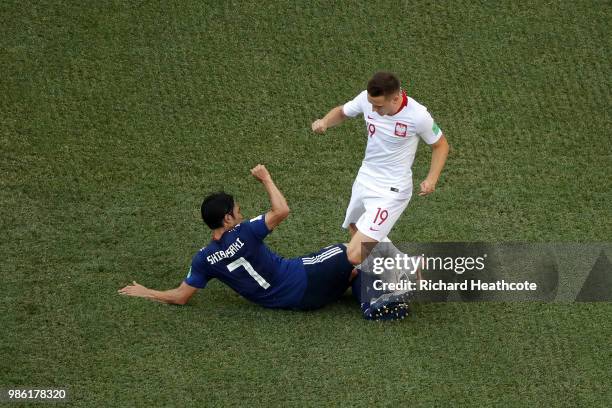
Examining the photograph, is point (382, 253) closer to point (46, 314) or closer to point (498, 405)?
point (498, 405)

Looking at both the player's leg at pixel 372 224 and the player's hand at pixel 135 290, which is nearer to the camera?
the player's leg at pixel 372 224

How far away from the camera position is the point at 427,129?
695cm

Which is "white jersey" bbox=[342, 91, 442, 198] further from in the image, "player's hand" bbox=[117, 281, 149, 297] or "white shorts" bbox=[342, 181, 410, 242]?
"player's hand" bbox=[117, 281, 149, 297]

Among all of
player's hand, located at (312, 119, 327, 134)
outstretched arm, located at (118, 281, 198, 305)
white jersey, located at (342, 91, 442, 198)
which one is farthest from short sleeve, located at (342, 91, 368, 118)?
outstretched arm, located at (118, 281, 198, 305)

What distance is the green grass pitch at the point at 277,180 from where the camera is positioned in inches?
258

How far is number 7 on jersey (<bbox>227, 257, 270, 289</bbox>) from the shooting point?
6.95 m

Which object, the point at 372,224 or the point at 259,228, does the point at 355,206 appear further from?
the point at 259,228

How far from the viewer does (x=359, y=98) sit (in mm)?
7207

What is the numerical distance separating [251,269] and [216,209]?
509 millimetres

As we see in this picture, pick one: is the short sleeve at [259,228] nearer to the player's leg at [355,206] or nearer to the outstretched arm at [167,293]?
the outstretched arm at [167,293]

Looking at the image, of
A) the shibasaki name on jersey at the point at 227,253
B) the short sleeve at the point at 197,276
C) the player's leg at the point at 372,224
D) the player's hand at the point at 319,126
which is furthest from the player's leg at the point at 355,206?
the short sleeve at the point at 197,276

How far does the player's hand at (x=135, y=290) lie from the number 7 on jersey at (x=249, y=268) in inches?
29.0

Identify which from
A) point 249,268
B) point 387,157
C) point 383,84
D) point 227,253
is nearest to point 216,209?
point 227,253

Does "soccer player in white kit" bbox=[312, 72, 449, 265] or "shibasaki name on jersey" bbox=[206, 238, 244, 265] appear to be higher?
"soccer player in white kit" bbox=[312, 72, 449, 265]
